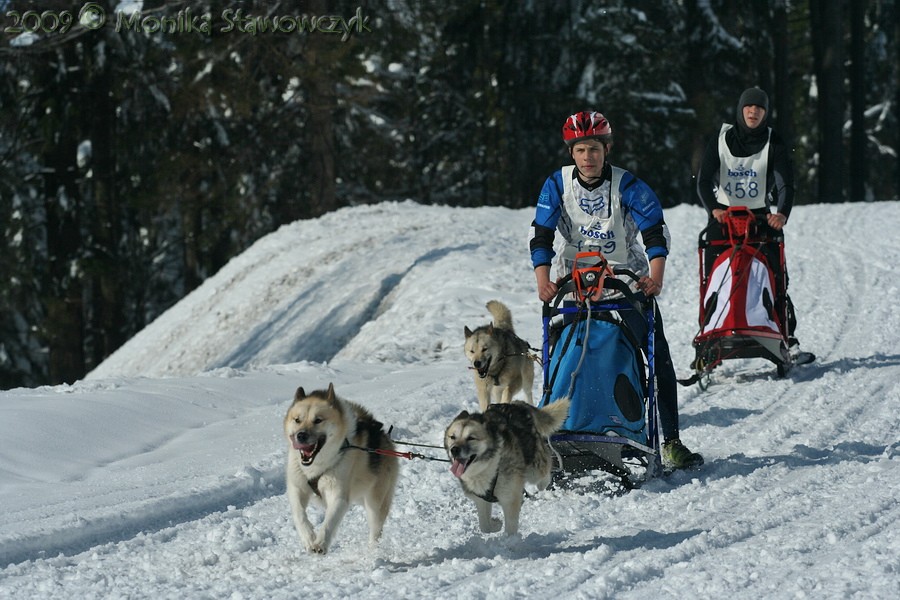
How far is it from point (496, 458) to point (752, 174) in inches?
210

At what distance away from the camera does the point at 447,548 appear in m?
5.08

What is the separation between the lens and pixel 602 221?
642cm

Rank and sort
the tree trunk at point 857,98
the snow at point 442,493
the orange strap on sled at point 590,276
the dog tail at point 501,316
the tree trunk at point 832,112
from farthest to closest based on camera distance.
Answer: the tree trunk at point 857,98 → the tree trunk at point 832,112 → the dog tail at point 501,316 → the orange strap on sled at point 590,276 → the snow at point 442,493

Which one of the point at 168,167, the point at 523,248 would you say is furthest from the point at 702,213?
the point at 168,167

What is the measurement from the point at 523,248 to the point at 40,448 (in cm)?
1190

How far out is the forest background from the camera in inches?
818

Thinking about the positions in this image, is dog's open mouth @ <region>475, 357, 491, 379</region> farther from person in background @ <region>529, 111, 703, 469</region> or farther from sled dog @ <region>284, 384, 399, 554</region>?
sled dog @ <region>284, 384, 399, 554</region>

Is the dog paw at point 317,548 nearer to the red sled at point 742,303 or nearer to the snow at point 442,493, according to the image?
the snow at point 442,493

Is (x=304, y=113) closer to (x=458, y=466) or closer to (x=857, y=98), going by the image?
(x=857, y=98)

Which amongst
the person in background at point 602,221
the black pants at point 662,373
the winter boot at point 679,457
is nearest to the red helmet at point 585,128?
the person in background at point 602,221

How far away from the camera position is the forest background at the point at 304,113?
20781 millimetres

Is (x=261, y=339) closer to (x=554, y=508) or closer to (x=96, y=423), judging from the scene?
(x=96, y=423)

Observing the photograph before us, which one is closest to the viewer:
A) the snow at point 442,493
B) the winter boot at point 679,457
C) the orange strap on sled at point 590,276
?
the snow at point 442,493

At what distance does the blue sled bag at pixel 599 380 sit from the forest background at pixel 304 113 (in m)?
14.2
